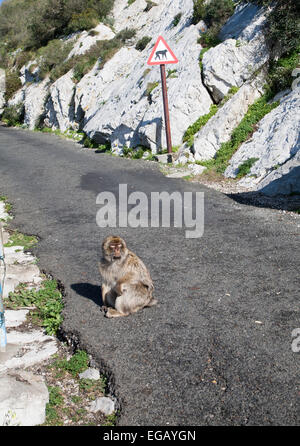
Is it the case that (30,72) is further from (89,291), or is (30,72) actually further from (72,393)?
(72,393)

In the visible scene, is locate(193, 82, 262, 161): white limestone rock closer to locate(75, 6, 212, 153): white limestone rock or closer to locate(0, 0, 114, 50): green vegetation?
locate(75, 6, 212, 153): white limestone rock

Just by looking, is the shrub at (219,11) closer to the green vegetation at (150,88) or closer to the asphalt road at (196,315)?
the green vegetation at (150,88)

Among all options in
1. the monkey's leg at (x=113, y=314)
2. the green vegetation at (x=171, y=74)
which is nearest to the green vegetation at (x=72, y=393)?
the monkey's leg at (x=113, y=314)

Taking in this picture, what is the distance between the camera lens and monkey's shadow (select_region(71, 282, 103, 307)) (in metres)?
5.84

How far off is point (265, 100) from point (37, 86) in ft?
64.5

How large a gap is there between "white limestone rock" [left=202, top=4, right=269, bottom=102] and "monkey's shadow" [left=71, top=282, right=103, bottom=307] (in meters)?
10.5

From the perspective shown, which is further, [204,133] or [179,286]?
[204,133]

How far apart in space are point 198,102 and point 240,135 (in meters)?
2.91

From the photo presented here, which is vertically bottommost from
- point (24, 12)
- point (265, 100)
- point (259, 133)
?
point (259, 133)

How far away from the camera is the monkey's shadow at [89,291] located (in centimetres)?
584

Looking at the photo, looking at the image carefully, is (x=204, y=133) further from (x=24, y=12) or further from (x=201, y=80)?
(x=24, y=12)

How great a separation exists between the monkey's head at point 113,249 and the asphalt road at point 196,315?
0.80m

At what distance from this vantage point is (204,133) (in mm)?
13508
